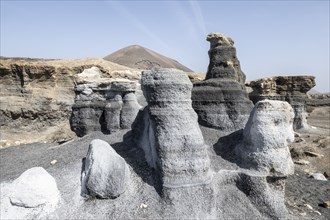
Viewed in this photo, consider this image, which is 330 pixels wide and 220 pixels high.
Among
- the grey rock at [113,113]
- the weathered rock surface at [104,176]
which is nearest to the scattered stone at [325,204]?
the weathered rock surface at [104,176]

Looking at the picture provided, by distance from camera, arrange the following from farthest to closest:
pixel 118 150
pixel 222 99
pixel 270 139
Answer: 1. pixel 222 99
2. pixel 118 150
3. pixel 270 139

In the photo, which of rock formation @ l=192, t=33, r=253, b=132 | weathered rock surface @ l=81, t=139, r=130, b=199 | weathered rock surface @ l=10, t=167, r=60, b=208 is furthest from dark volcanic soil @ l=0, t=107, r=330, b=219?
rock formation @ l=192, t=33, r=253, b=132

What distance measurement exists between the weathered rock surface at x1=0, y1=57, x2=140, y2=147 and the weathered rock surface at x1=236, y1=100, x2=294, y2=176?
10.4 m

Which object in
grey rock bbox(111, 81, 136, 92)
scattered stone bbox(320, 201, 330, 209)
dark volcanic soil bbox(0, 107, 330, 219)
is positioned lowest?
scattered stone bbox(320, 201, 330, 209)

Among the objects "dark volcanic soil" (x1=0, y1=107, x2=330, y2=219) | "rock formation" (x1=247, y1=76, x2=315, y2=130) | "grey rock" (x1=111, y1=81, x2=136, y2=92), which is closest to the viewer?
"dark volcanic soil" (x1=0, y1=107, x2=330, y2=219)

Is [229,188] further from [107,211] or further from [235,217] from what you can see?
[107,211]

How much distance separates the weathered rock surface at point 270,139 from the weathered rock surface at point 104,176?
8.21 feet

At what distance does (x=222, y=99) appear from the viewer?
8078mm

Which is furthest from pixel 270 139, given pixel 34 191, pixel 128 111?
pixel 128 111

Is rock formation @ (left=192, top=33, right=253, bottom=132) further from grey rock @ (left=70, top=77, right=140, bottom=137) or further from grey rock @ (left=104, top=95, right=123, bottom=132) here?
grey rock @ (left=104, top=95, right=123, bottom=132)

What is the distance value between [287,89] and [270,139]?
14.9 metres

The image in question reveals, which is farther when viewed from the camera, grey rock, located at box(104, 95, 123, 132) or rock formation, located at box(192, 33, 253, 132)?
grey rock, located at box(104, 95, 123, 132)

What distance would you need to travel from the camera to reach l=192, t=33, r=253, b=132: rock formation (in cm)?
789

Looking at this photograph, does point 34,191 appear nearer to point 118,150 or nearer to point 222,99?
point 118,150
